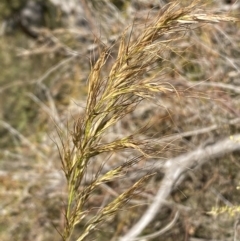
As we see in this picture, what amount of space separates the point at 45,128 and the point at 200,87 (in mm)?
1914

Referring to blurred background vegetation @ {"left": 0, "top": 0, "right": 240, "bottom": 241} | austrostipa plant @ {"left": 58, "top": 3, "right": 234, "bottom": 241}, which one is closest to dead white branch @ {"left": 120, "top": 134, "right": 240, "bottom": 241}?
blurred background vegetation @ {"left": 0, "top": 0, "right": 240, "bottom": 241}

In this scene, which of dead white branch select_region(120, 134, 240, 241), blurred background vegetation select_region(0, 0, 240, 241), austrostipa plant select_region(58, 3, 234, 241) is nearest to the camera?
austrostipa plant select_region(58, 3, 234, 241)

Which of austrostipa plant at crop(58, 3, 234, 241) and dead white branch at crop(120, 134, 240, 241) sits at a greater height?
austrostipa plant at crop(58, 3, 234, 241)

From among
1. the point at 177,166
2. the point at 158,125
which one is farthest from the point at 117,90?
the point at 158,125

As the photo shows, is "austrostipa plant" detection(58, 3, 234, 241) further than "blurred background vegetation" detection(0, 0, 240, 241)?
No

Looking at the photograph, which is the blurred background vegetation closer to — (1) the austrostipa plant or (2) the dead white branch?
(2) the dead white branch

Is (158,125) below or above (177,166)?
below

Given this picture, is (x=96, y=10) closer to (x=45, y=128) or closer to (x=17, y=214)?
(x=45, y=128)

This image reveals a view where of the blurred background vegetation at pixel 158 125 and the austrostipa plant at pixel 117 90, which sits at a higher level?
the austrostipa plant at pixel 117 90

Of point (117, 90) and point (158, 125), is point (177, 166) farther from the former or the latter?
point (117, 90)

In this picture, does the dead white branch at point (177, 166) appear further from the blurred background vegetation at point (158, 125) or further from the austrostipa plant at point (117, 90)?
the austrostipa plant at point (117, 90)

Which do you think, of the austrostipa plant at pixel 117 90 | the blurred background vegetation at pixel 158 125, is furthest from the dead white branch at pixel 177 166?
the austrostipa plant at pixel 117 90

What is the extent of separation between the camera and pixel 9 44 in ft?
29.8

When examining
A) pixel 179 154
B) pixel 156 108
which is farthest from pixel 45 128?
pixel 179 154
